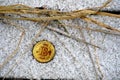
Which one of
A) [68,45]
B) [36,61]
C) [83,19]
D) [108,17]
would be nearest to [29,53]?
[36,61]

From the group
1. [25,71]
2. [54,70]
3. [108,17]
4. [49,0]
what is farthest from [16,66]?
[108,17]

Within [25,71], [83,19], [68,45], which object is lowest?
[25,71]

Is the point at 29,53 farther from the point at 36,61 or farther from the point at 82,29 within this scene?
the point at 82,29

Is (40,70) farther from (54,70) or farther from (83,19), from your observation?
(83,19)

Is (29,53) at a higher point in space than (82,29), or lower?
lower

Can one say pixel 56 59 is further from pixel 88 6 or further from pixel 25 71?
pixel 88 6

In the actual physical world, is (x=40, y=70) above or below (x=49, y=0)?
below
